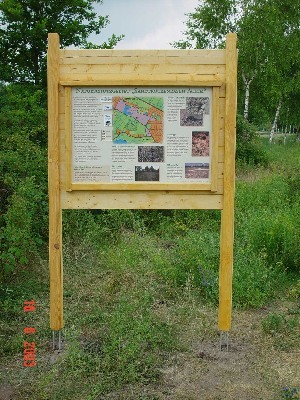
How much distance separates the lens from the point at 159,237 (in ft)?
29.1

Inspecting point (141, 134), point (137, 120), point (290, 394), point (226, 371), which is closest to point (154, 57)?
point (137, 120)

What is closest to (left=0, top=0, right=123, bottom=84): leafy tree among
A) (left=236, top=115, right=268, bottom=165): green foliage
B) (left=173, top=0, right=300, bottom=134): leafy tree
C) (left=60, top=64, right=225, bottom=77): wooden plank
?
(left=236, top=115, right=268, bottom=165): green foliage

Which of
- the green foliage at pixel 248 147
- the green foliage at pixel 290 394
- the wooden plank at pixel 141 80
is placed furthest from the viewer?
the green foliage at pixel 248 147

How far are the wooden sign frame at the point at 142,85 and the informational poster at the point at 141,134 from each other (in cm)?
7

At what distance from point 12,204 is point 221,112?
9.41 feet

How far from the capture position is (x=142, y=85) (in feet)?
15.9

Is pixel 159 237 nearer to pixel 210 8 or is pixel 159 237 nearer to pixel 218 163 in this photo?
pixel 218 163

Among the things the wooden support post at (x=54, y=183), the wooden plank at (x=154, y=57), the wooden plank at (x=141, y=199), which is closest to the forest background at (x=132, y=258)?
the wooden support post at (x=54, y=183)

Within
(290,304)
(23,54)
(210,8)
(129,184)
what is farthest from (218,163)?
(210,8)

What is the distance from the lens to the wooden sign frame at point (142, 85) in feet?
16.0

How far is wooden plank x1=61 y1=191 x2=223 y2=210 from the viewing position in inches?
197

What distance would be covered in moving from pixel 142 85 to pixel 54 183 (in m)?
1.10

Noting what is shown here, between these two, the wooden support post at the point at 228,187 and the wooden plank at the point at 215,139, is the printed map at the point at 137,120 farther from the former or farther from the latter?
the wooden support post at the point at 228,187

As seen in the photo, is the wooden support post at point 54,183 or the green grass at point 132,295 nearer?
the green grass at point 132,295
